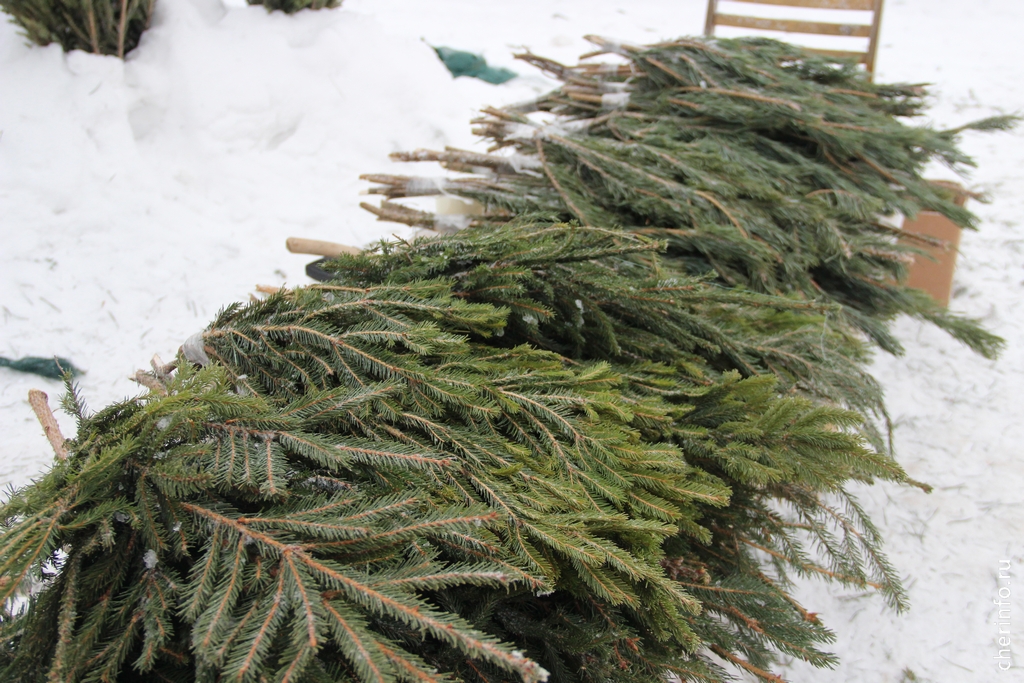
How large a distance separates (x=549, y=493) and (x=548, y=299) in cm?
61

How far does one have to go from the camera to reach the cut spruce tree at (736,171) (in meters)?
2.26

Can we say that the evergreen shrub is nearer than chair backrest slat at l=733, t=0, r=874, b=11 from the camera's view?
Yes

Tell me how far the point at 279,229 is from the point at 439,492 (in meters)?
2.68

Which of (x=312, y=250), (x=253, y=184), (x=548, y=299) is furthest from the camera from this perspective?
(x=253, y=184)

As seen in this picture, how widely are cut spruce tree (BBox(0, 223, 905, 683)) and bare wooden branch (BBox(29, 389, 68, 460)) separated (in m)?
0.07

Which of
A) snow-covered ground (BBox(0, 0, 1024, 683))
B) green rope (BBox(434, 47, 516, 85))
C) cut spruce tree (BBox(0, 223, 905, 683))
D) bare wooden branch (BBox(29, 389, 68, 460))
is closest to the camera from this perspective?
cut spruce tree (BBox(0, 223, 905, 683))

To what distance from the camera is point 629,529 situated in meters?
1.20

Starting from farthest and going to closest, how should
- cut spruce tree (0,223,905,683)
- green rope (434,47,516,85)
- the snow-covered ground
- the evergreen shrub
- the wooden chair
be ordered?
green rope (434,47,516,85)
the wooden chair
the evergreen shrub
the snow-covered ground
cut spruce tree (0,223,905,683)

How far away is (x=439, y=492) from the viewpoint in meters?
1.16

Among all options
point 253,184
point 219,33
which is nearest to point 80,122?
point 253,184

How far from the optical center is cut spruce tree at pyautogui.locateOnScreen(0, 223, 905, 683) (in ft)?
3.03

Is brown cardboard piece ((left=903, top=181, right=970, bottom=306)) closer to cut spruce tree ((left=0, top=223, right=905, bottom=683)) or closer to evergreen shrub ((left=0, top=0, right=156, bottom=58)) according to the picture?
cut spruce tree ((left=0, top=223, right=905, bottom=683))

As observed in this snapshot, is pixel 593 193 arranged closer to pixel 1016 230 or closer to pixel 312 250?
pixel 312 250

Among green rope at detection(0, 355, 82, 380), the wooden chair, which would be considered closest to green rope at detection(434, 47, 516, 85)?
the wooden chair
